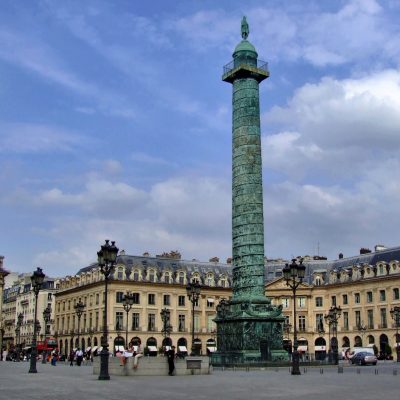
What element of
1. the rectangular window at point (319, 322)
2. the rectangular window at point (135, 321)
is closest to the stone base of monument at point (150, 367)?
the rectangular window at point (135, 321)

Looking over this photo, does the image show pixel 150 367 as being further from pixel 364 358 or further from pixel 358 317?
pixel 358 317

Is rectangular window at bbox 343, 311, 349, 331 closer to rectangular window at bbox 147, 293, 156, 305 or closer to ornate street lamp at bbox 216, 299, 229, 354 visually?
rectangular window at bbox 147, 293, 156, 305

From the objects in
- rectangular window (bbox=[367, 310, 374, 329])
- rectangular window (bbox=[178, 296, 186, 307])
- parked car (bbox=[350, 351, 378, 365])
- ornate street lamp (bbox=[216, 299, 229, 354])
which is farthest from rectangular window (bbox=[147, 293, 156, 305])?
ornate street lamp (bbox=[216, 299, 229, 354])

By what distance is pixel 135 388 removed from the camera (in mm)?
15711

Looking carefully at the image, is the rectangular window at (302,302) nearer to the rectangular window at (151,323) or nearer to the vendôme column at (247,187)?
the rectangular window at (151,323)

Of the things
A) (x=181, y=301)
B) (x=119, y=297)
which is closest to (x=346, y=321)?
(x=181, y=301)

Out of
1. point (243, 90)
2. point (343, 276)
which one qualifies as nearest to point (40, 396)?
point (243, 90)

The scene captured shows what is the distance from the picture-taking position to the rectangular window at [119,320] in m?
61.5

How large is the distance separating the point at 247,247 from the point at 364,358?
1150cm

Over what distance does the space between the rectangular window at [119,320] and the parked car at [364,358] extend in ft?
90.3

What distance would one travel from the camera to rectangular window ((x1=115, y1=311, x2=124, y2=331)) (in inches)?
2420

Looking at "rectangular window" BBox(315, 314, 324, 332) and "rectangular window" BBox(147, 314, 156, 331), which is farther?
"rectangular window" BBox(315, 314, 324, 332)

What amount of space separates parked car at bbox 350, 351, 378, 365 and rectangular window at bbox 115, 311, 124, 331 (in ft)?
90.3

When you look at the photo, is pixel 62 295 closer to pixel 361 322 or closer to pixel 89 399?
pixel 361 322
